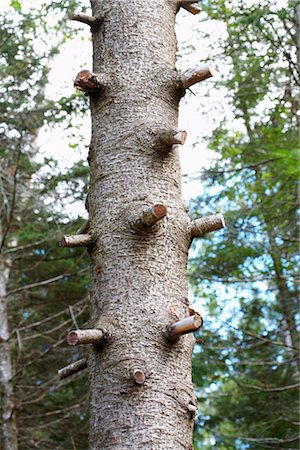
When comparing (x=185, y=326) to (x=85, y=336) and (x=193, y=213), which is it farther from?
(x=193, y=213)

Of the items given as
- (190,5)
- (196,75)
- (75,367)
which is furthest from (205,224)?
(190,5)

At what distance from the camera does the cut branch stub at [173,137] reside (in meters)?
2.54

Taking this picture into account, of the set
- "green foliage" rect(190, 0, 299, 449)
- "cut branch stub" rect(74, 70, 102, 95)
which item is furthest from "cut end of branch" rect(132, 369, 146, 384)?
"green foliage" rect(190, 0, 299, 449)

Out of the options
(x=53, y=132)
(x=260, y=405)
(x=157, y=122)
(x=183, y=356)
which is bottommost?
(x=260, y=405)

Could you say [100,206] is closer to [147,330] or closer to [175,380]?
[147,330]

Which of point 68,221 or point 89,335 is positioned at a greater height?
point 68,221

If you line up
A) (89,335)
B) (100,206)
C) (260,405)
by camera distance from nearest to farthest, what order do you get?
(89,335) < (100,206) < (260,405)

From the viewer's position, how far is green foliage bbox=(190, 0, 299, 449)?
830 cm

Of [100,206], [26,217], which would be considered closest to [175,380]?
[100,206]

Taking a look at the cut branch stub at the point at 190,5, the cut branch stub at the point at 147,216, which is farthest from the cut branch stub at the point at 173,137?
the cut branch stub at the point at 190,5

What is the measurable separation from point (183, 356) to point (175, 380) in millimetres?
102

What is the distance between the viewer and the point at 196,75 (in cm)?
274

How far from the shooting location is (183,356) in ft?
7.75

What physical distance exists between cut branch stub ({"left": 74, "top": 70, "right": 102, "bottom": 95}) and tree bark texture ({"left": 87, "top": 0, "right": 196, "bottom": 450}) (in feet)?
0.08
